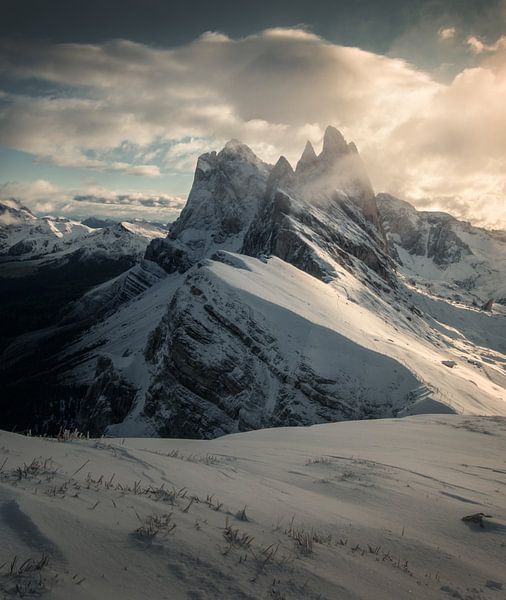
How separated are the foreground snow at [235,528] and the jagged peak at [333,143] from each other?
329 ft

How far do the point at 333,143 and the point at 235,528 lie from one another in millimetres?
106036

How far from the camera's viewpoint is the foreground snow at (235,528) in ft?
8.56

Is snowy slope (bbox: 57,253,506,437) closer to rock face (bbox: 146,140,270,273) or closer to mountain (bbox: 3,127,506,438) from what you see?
mountain (bbox: 3,127,506,438)

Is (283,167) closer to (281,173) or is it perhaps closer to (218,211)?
(281,173)

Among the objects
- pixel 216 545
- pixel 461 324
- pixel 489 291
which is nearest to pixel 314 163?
pixel 461 324

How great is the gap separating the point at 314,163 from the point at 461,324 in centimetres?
5126

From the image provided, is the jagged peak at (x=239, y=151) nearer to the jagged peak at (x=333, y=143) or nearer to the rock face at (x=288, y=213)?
the rock face at (x=288, y=213)

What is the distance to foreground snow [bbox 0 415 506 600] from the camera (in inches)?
103

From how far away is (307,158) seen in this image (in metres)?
96.5

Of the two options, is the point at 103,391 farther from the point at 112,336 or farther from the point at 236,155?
the point at 236,155

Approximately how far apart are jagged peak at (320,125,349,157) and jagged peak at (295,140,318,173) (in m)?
2.57

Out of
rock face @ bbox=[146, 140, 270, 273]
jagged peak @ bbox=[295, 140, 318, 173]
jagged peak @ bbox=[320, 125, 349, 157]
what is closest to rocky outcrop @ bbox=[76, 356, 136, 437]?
jagged peak @ bbox=[295, 140, 318, 173]

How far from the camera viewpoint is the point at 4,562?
2.39 metres

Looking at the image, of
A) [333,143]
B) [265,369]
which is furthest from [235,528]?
[333,143]
